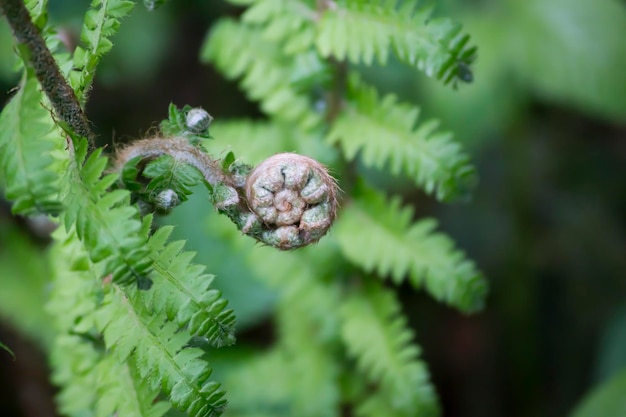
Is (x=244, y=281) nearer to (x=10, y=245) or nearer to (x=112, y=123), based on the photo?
(x=10, y=245)

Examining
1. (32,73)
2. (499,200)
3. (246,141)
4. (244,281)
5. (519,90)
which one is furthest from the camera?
(499,200)

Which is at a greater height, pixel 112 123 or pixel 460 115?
pixel 460 115

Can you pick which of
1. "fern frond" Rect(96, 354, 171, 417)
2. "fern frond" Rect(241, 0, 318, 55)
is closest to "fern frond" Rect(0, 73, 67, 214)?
"fern frond" Rect(96, 354, 171, 417)

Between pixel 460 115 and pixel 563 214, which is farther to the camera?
pixel 563 214

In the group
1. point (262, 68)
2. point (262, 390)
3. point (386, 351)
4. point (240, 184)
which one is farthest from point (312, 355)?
point (240, 184)

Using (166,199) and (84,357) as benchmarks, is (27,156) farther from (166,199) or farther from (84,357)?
(84,357)

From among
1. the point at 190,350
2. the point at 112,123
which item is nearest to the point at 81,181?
the point at 190,350
